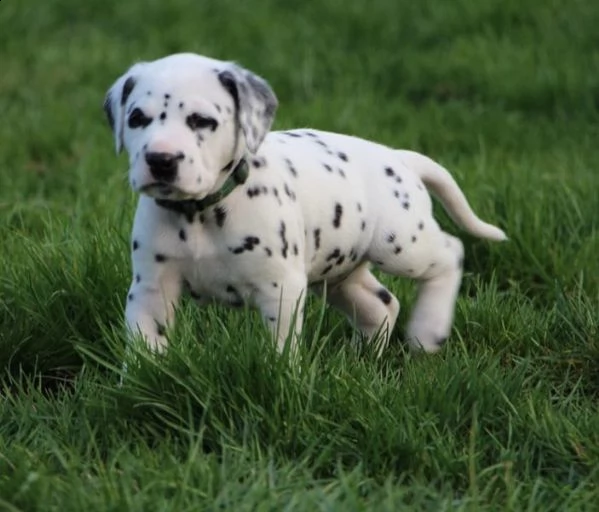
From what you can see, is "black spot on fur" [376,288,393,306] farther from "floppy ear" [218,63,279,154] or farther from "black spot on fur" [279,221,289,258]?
"floppy ear" [218,63,279,154]

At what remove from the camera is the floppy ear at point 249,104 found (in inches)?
163

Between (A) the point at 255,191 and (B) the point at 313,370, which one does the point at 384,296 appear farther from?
(B) the point at 313,370

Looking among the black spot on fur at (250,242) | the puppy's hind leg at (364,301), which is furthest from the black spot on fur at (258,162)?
the puppy's hind leg at (364,301)

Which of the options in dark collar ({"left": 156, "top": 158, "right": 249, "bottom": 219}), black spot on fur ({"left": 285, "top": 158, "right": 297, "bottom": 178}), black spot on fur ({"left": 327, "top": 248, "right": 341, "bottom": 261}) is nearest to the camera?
dark collar ({"left": 156, "top": 158, "right": 249, "bottom": 219})

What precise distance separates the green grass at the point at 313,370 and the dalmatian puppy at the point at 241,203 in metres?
0.13

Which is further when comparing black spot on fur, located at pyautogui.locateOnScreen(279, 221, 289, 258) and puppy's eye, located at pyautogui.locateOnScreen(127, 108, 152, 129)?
black spot on fur, located at pyautogui.locateOnScreen(279, 221, 289, 258)

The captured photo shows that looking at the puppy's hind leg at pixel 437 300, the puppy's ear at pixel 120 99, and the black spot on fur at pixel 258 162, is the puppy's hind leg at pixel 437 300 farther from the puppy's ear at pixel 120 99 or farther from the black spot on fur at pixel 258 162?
the puppy's ear at pixel 120 99

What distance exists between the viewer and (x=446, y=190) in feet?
17.0

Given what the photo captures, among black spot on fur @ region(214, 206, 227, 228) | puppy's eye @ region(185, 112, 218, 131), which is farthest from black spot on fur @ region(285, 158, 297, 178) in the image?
puppy's eye @ region(185, 112, 218, 131)

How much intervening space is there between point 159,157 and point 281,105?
4605mm

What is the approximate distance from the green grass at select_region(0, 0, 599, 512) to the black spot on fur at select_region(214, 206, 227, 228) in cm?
29

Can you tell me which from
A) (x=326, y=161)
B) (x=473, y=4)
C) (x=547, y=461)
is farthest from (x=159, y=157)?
(x=473, y=4)

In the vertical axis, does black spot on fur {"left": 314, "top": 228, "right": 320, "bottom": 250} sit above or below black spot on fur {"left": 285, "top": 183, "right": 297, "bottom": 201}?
below

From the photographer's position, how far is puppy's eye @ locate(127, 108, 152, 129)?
4066 millimetres
